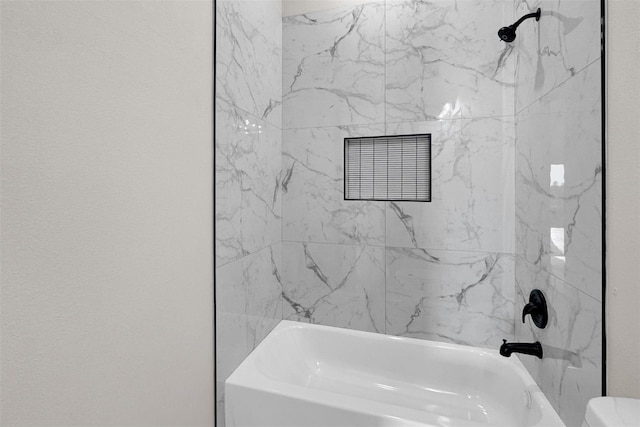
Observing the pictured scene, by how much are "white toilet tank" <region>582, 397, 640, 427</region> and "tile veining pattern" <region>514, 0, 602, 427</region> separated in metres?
0.12

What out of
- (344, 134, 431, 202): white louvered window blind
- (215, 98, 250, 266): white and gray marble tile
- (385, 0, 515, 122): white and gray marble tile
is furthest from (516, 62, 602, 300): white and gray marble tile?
(215, 98, 250, 266): white and gray marble tile

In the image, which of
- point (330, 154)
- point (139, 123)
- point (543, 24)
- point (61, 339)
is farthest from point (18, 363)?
point (543, 24)

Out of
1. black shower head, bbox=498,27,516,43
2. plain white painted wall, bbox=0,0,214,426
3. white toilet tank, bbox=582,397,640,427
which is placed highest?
black shower head, bbox=498,27,516,43

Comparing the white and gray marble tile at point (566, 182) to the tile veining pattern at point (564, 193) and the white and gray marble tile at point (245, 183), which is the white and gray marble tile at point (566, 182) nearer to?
the tile veining pattern at point (564, 193)

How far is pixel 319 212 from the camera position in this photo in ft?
6.14

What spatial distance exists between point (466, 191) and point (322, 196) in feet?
2.53

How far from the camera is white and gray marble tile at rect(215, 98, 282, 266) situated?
1276 mm

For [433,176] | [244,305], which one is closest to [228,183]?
[244,305]

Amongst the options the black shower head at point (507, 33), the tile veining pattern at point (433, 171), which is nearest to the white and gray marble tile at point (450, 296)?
the tile veining pattern at point (433, 171)

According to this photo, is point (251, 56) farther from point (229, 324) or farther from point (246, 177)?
point (229, 324)

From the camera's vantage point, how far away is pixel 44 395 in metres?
0.64

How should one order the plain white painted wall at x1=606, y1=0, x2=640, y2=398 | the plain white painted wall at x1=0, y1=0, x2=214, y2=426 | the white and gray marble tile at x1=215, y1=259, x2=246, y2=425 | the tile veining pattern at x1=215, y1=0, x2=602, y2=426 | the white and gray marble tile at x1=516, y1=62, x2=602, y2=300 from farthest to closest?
1. the white and gray marble tile at x1=215, y1=259, x2=246, y2=425
2. the tile veining pattern at x1=215, y1=0, x2=602, y2=426
3. the white and gray marble tile at x1=516, y1=62, x2=602, y2=300
4. the plain white painted wall at x1=606, y1=0, x2=640, y2=398
5. the plain white painted wall at x1=0, y1=0, x2=214, y2=426

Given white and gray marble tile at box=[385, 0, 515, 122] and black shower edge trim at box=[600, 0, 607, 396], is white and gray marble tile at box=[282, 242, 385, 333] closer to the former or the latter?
white and gray marble tile at box=[385, 0, 515, 122]

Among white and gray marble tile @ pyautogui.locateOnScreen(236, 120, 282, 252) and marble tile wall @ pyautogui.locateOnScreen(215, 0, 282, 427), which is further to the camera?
white and gray marble tile @ pyautogui.locateOnScreen(236, 120, 282, 252)
